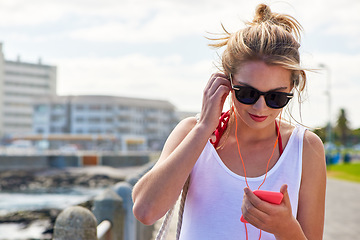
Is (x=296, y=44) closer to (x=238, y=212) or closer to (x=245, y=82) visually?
(x=245, y=82)

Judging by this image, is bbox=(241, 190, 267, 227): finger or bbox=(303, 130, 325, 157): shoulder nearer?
bbox=(241, 190, 267, 227): finger

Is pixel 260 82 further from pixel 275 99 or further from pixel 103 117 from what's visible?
pixel 103 117

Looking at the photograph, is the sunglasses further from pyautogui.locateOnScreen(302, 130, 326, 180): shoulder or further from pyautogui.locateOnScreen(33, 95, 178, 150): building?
pyautogui.locateOnScreen(33, 95, 178, 150): building

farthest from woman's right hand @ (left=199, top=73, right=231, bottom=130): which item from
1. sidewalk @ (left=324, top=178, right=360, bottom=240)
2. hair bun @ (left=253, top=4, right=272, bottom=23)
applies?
sidewalk @ (left=324, top=178, right=360, bottom=240)

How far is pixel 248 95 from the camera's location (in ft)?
5.05

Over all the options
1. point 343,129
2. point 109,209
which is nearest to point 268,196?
point 109,209

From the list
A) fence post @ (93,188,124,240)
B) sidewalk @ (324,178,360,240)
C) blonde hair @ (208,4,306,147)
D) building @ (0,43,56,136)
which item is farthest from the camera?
building @ (0,43,56,136)

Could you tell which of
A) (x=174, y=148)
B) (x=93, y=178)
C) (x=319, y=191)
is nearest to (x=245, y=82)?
(x=174, y=148)

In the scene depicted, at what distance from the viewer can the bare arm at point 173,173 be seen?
1.52 meters

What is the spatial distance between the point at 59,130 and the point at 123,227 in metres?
93.0

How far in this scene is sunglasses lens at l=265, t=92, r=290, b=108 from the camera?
1542 millimetres

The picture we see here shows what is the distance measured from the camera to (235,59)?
1561 millimetres

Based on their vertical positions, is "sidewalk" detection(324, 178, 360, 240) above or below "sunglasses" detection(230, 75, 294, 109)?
below

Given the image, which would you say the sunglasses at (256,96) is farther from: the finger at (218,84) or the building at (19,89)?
the building at (19,89)
